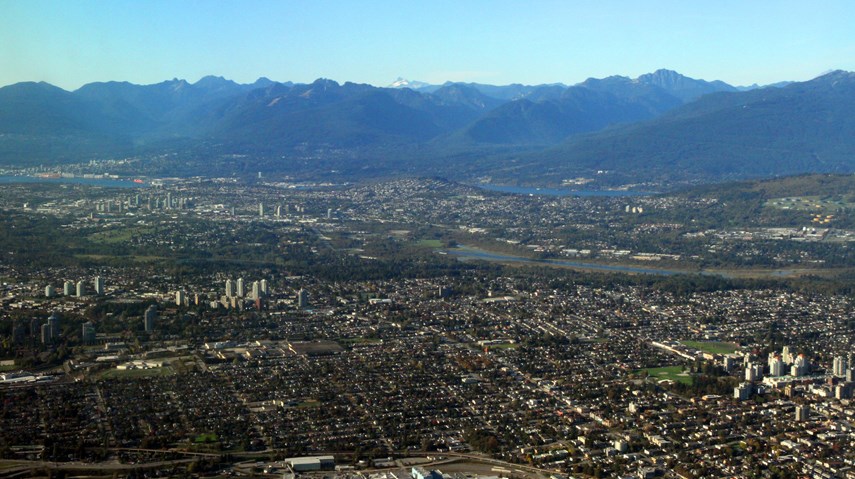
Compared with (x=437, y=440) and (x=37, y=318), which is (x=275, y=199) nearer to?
(x=37, y=318)

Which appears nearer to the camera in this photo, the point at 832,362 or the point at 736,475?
the point at 736,475

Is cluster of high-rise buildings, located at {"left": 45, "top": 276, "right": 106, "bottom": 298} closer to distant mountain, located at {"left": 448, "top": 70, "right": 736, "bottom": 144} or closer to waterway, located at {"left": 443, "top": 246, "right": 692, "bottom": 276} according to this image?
waterway, located at {"left": 443, "top": 246, "right": 692, "bottom": 276}

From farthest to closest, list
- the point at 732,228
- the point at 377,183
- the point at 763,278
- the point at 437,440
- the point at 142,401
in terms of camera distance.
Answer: the point at 377,183 < the point at 732,228 < the point at 763,278 < the point at 142,401 < the point at 437,440

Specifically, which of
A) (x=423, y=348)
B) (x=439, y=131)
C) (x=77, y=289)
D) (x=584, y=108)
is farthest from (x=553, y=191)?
(x=584, y=108)

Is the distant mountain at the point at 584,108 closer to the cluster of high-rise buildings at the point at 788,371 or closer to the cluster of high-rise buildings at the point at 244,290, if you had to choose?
the cluster of high-rise buildings at the point at 244,290

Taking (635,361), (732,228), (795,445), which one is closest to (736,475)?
(795,445)
